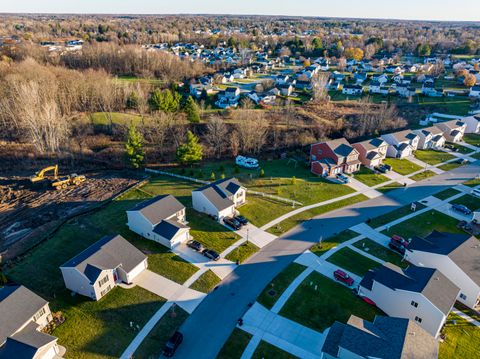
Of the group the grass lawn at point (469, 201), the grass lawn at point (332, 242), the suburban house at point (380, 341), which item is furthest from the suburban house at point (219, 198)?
the grass lawn at point (469, 201)

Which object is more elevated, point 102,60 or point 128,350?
point 102,60

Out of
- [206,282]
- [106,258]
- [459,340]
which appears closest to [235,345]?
[206,282]

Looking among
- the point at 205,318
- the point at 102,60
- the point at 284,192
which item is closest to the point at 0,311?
the point at 205,318

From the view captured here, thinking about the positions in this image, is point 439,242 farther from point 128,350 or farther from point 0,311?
point 0,311

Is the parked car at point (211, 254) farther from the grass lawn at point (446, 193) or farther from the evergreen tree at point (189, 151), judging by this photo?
the grass lawn at point (446, 193)

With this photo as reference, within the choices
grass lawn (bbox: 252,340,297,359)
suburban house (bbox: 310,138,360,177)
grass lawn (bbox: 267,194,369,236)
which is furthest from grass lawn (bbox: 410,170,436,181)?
grass lawn (bbox: 252,340,297,359)

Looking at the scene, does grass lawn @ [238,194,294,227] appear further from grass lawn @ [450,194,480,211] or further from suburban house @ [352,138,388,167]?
grass lawn @ [450,194,480,211]

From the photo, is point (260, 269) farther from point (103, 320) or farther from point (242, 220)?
point (103, 320)
